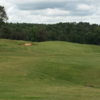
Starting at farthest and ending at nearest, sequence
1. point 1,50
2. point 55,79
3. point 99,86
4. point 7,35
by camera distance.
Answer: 1. point 7,35
2. point 1,50
3. point 55,79
4. point 99,86

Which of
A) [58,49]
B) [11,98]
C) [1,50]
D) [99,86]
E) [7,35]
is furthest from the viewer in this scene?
[7,35]

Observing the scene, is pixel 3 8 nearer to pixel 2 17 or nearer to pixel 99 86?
pixel 2 17

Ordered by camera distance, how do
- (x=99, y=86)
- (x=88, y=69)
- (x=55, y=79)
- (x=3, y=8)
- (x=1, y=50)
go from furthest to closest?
(x=3, y=8) < (x=1, y=50) < (x=88, y=69) < (x=55, y=79) < (x=99, y=86)

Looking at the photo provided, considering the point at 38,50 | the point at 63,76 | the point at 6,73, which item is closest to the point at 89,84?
the point at 63,76

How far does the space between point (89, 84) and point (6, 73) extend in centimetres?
734

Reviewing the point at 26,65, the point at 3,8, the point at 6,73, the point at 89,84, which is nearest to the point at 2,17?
the point at 3,8

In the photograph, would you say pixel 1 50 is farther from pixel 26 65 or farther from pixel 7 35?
pixel 7 35

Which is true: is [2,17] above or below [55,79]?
above

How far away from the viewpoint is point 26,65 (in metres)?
23.0

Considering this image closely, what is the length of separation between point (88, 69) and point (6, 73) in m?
7.61

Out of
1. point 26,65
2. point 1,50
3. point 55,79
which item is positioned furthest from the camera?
point 1,50

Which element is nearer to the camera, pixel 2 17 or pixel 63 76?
pixel 63 76

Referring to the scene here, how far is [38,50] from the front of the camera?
40688 millimetres

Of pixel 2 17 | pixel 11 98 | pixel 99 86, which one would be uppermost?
pixel 2 17
